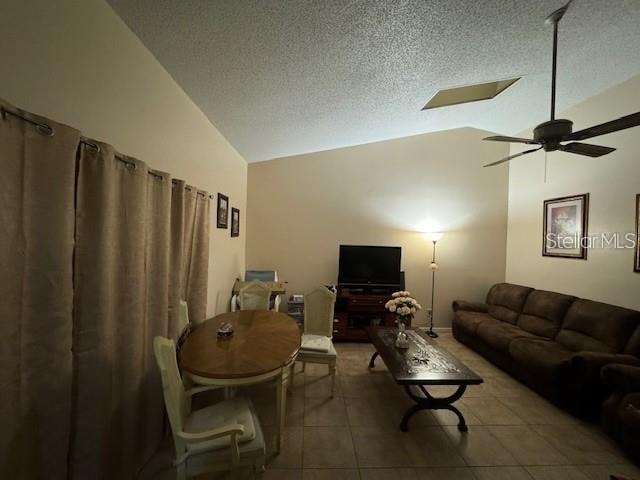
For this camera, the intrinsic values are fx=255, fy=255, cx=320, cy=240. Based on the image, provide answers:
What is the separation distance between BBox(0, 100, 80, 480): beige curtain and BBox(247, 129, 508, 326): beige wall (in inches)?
133

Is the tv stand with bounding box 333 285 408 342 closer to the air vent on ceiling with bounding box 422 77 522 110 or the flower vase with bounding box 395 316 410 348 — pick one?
the flower vase with bounding box 395 316 410 348

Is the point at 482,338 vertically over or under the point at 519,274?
under

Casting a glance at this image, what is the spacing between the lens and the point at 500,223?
445 centimetres

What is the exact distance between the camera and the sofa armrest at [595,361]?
85.1 inches

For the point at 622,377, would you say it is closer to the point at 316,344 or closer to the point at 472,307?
the point at 472,307

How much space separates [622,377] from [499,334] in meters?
1.20

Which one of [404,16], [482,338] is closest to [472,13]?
[404,16]

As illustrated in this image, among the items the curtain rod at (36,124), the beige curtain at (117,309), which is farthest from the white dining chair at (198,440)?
the curtain rod at (36,124)

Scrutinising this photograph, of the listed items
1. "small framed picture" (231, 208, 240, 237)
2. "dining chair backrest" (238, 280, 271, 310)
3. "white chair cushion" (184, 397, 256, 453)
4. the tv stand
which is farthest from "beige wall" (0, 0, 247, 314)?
the tv stand

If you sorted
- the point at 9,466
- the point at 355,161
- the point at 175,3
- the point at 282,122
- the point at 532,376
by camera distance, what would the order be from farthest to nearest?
the point at 355,161 → the point at 282,122 → the point at 532,376 → the point at 175,3 → the point at 9,466

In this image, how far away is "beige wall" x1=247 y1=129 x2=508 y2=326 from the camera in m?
4.37

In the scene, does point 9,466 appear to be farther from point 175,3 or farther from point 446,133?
point 446,133

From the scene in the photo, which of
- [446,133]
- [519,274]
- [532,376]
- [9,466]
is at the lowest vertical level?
[532,376]

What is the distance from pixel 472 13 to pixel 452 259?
3577mm
